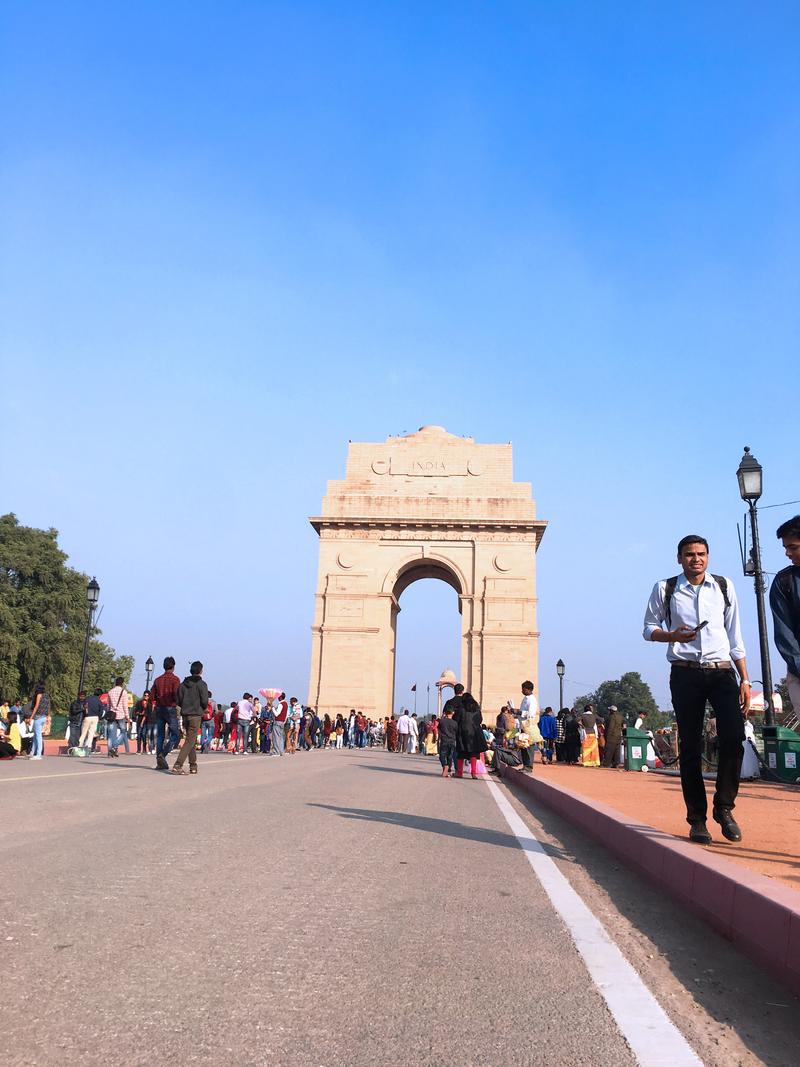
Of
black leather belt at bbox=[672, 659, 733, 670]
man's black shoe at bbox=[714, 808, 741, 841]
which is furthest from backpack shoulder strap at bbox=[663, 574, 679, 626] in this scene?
man's black shoe at bbox=[714, 808, 741, 841]

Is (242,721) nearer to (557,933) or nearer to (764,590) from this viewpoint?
(764,590)

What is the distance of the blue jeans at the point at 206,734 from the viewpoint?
80.2ft

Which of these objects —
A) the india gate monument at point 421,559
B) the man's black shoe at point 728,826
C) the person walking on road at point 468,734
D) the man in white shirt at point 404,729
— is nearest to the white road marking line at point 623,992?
the man's black shoe at point 728,826

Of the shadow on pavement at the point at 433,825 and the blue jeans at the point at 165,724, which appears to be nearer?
the shadow on pavement at the point at 433,825

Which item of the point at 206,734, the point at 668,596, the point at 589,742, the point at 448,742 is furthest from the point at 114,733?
the point at 668,596

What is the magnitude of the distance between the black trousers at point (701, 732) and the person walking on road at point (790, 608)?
0.59 metres

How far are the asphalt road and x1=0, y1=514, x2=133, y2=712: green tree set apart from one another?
3737 cm

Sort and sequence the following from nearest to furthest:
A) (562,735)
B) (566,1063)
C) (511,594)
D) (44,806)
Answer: (566,1063) < (44,806) < (562,735) < (511,594)

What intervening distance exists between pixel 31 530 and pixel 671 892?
1767 inches

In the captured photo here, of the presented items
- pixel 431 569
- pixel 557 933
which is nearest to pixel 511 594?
pixel 431 569

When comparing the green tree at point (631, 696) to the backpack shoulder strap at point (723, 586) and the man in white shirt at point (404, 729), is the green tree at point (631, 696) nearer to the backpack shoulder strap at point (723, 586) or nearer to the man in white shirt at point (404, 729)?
the man in white shirt at point (404, 729)

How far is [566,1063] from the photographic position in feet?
7.57

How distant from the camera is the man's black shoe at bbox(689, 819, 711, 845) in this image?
17.8 feet

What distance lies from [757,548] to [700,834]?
9953 millimetres
